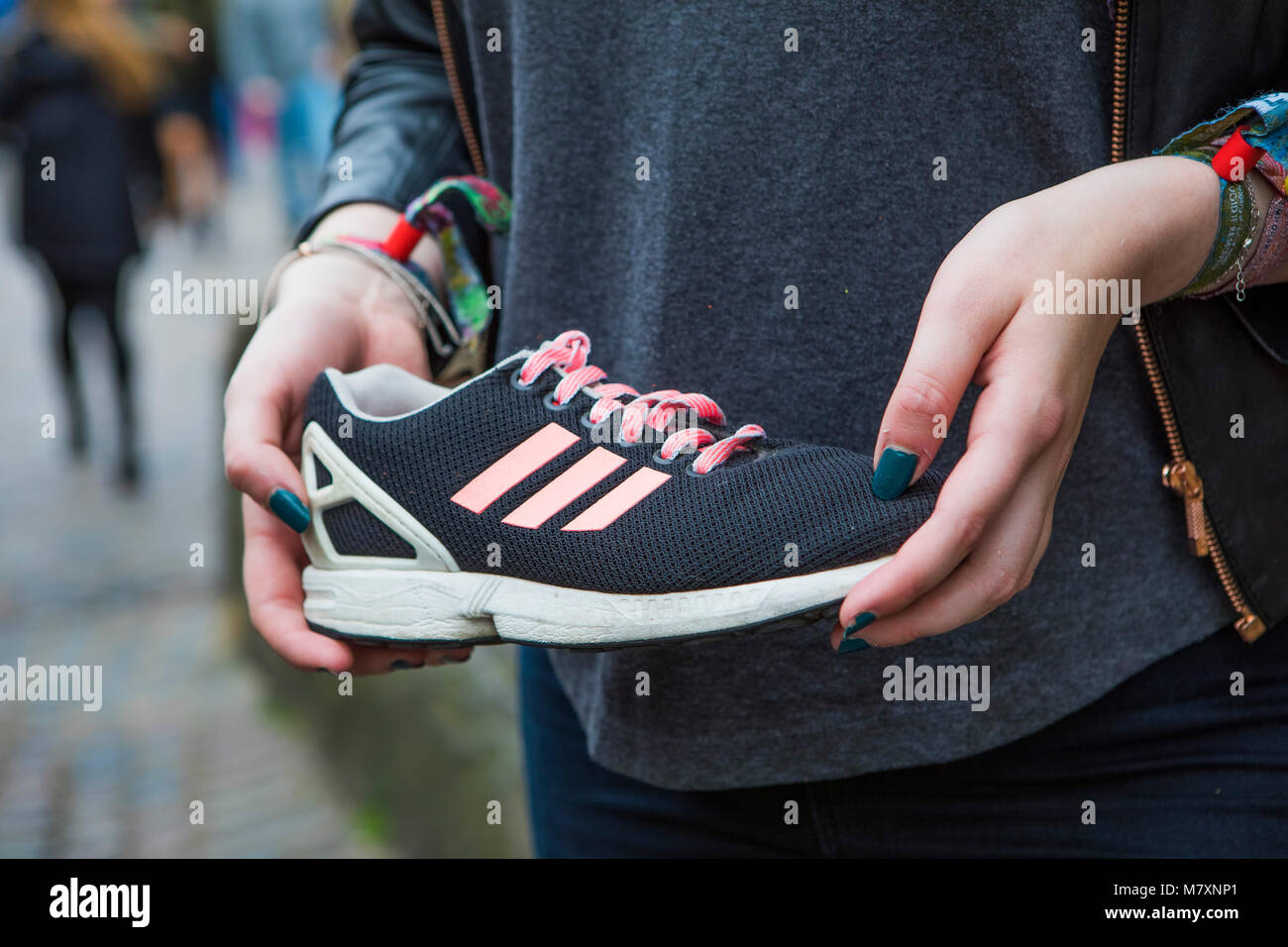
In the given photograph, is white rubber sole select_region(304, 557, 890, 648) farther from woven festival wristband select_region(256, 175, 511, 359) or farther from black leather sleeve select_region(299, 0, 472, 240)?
black leather sleeve select_region(299, 0, 472, 240)

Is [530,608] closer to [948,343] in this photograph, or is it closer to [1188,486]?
[948,343]

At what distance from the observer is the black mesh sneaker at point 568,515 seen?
114 centimetres

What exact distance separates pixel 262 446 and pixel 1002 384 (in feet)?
2.82

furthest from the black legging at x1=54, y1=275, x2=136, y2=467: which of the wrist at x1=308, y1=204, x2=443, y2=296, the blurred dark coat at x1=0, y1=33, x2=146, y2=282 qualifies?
the wrist at x1=308, y1=204, x2=443, y2=296

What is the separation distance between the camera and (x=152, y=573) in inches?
228

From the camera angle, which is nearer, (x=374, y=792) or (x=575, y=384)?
(x=575, y=384)

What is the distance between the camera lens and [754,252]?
1.32 m

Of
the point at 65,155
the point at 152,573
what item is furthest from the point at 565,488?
the point at 65,155

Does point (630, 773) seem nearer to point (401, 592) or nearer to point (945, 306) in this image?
point (401, 592)

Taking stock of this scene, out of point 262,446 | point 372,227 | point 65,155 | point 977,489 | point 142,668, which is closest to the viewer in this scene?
point 977,489

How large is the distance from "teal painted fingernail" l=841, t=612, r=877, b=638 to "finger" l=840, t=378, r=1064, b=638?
15 mm

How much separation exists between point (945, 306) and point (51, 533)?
6341 mm

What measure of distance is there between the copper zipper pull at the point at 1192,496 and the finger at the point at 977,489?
32cm

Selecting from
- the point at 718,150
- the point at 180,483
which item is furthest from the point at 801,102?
the point at 180,483
